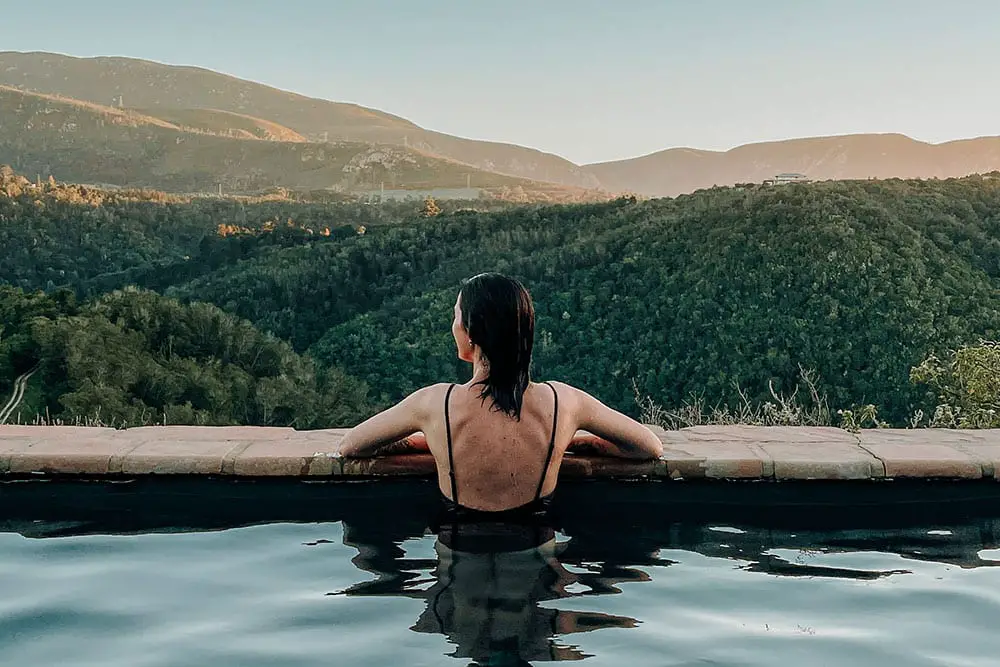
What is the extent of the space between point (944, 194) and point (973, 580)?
→ 22.5 meters

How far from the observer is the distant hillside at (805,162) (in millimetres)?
36713

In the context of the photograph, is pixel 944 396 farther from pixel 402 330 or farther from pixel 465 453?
pixel 402 330

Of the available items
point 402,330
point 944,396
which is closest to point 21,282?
point 402,330

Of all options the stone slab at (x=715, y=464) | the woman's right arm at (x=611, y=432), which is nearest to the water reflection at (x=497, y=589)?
the woman's right arm at (x=611, y=432)

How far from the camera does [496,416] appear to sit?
9.36 ft

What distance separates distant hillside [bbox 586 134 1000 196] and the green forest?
1200 cm

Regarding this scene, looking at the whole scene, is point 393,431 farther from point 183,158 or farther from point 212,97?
point 212,97

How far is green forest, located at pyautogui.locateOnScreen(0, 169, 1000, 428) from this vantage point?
37.6 feet

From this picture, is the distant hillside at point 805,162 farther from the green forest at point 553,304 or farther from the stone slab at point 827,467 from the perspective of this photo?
the stone slab at point 827,467

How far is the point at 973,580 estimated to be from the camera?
108 inches

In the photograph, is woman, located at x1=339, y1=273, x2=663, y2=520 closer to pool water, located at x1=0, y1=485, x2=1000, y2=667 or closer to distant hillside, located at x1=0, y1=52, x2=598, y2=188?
pool water, located at x1=0, y1=485, x2=1000, y2=667

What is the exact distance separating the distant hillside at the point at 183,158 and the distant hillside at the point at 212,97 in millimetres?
21986

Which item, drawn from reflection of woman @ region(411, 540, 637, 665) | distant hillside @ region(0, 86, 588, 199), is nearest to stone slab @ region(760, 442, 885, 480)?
reflection of woman @ region(411, 540, 637, 665)

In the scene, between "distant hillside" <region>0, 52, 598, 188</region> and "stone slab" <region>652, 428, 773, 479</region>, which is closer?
"stone slab" <region>652, 428, 773, 479</region>
